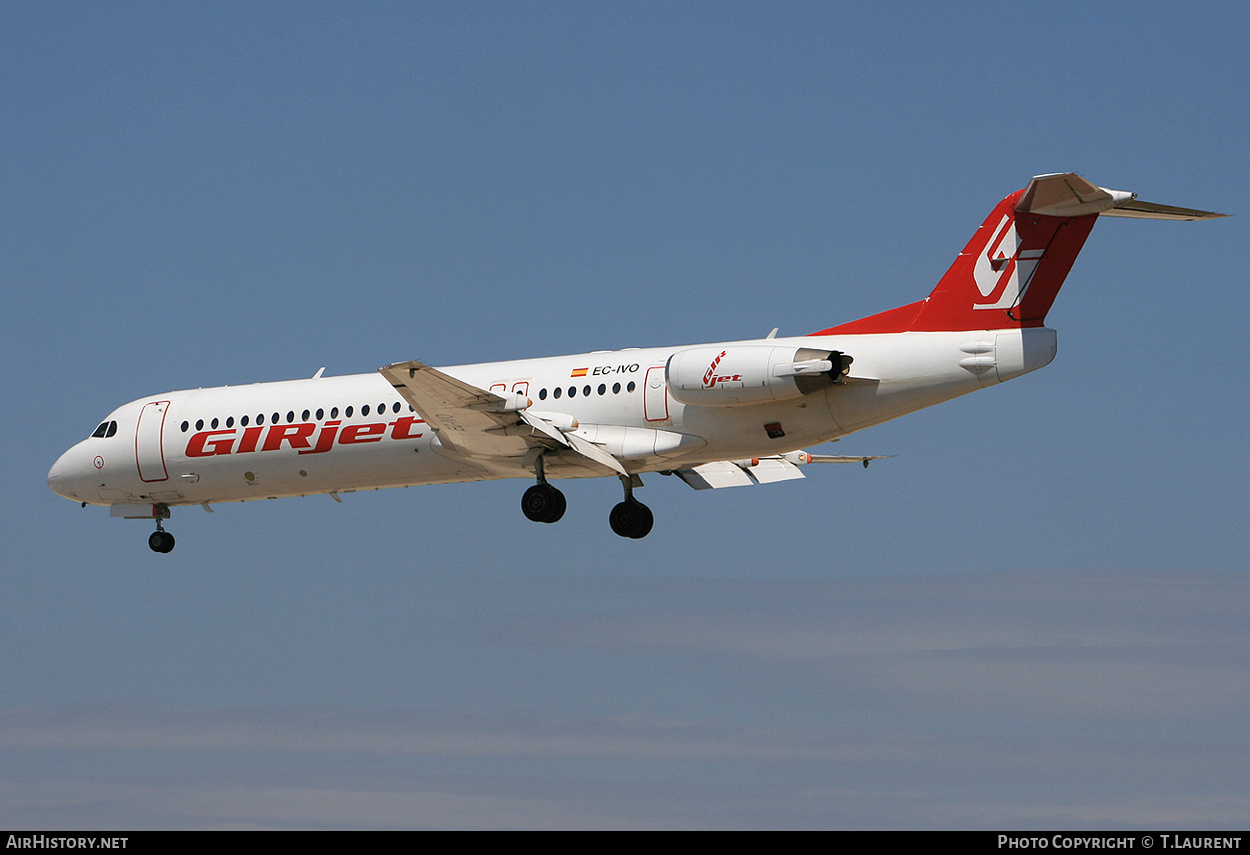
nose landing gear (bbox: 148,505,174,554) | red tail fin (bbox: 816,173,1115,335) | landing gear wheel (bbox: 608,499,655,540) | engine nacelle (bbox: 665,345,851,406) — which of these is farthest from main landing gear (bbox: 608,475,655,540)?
nose landing gear (bbox: 148,505,174,554)

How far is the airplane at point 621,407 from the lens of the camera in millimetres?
24172

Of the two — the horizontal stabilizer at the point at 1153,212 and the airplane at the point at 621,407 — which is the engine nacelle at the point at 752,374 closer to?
the airplane at the point at 621,407

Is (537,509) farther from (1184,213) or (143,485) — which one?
(1184,213)

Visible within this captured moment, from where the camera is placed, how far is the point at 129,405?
100 ft

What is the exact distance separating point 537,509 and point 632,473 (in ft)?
5.75

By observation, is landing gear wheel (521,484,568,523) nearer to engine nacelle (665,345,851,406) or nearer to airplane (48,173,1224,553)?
airplane (48,173,1224,553)

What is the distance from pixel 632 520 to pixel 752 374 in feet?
14.2

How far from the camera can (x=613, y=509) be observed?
27.7 meters

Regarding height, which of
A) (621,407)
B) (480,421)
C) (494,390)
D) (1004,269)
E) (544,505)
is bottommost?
(544,505)

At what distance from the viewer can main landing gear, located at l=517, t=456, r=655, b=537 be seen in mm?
26484

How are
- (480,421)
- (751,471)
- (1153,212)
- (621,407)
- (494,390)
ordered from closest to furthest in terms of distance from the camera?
(1153,212) < (480,421) < (621,407) < (494,390) < (751,471)

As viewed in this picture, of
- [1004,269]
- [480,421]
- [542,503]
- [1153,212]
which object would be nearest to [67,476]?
[480,421]

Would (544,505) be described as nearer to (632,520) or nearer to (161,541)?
(632,520)
